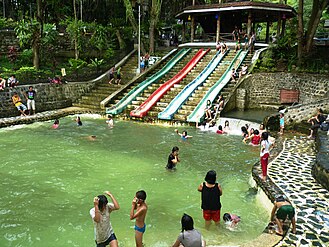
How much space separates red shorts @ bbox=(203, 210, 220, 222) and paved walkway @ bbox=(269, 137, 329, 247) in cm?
139

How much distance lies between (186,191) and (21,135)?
874 cm

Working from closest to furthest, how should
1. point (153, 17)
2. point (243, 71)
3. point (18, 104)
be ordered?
point (18, 104) → point (243, 71) → point (153, 17)

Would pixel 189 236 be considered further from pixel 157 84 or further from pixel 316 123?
pixel 157 84

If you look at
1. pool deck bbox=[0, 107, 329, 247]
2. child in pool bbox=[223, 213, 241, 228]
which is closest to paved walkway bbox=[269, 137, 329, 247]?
pool deck bbox=[0, 107, 329, 247]

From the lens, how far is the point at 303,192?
7.74m

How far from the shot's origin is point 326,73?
17.5 m

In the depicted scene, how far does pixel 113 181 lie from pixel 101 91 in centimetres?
1256

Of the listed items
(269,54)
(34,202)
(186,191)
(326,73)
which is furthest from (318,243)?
(269,54)

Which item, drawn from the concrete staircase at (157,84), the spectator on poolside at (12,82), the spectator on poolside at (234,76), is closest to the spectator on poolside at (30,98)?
the spectator on poolside at (12,82)

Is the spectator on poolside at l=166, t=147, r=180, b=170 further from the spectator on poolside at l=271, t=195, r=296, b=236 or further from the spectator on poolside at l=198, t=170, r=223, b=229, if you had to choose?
the spectator on poolside at l=271, t=195, r=296, b=236

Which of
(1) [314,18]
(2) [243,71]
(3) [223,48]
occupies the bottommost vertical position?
(2) [243,71]

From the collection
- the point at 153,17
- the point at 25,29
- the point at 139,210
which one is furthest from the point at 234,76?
the point at 139,210

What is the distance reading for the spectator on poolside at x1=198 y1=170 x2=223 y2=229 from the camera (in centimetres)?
639

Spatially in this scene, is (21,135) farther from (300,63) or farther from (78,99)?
(300,63)
